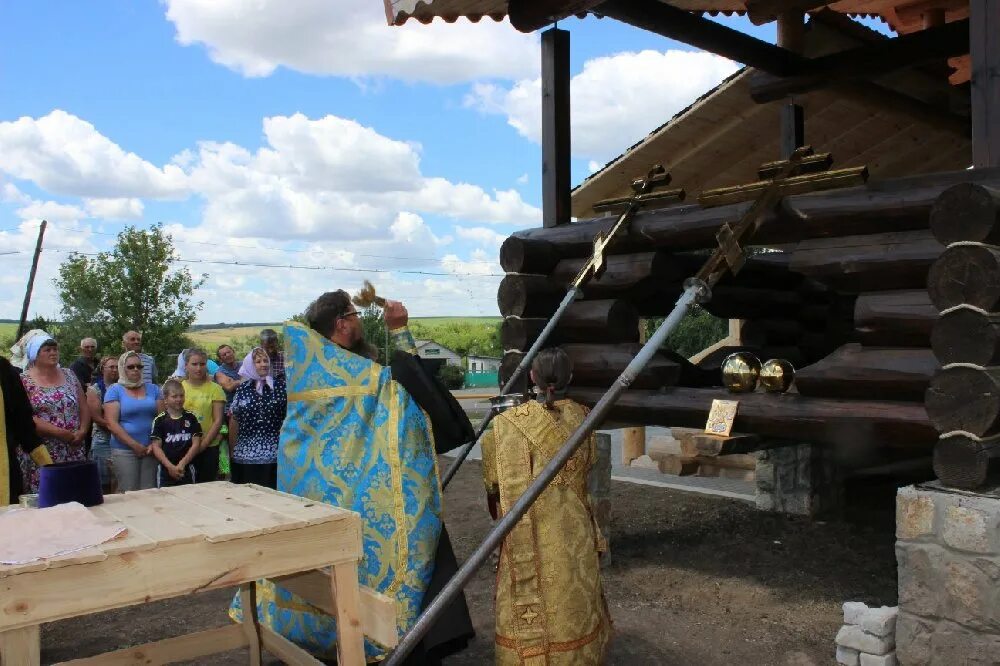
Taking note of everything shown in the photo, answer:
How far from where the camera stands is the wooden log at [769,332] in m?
8.88

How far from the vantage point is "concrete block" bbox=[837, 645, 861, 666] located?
4.37 m

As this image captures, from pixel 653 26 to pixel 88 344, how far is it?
21.2 feet

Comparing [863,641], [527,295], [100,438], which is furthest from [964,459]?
[100,438]

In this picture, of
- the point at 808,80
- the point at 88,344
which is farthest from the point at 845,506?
the point at 88,344

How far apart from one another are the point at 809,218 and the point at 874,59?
2.95 m

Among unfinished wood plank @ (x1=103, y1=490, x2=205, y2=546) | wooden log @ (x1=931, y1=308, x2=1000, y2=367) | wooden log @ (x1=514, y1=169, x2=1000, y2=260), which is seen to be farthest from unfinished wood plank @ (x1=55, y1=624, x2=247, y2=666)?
wooden log @ (x1=931, y1=308, x2=1000, y2=367)

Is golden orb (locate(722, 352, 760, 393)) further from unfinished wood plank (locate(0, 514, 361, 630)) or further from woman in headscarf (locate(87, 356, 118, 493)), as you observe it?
woman in headscarf (locate(87, 356, 118, 493))

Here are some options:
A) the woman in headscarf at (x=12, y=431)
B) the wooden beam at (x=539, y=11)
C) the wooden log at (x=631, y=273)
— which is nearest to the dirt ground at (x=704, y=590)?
the woman in headscarf at (x=12, y=431)

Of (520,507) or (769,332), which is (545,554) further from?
(769,332)

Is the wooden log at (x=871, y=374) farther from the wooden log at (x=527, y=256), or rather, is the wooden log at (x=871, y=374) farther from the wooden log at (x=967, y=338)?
the wooden log at (x=527, y=256)

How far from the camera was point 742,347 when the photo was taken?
8.73m

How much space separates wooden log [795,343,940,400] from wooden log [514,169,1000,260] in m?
0.68

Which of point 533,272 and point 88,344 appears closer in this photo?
point 533,272

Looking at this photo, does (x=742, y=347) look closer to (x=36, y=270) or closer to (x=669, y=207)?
(x=669, y=207)
